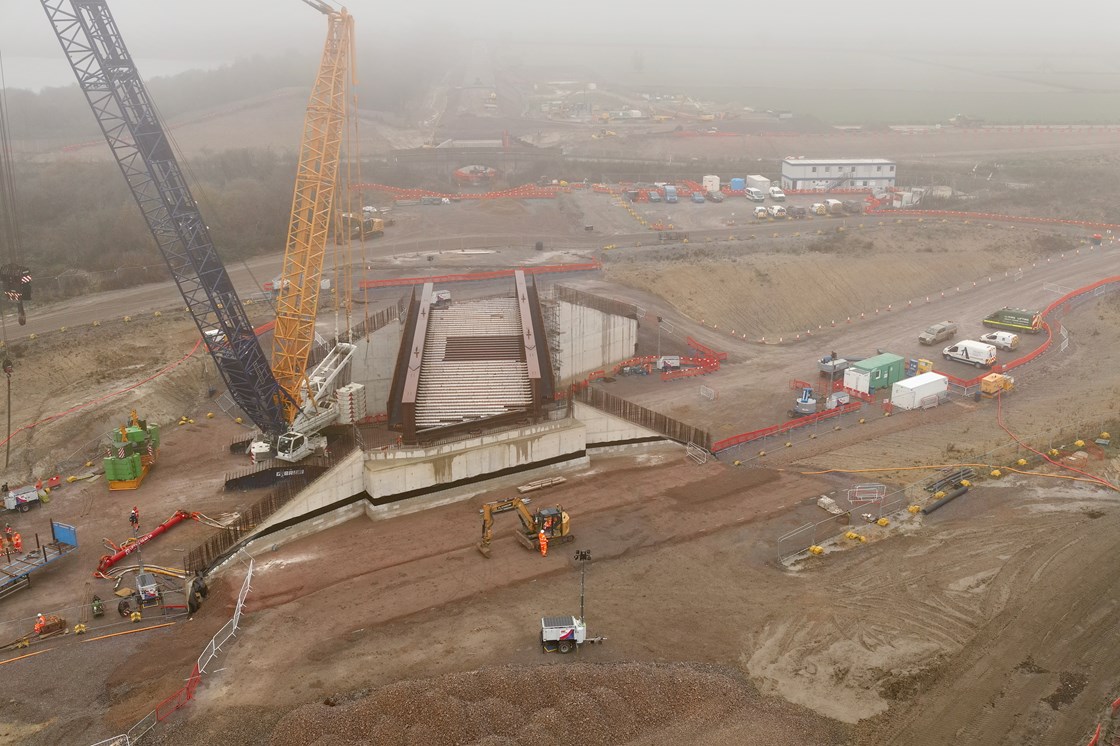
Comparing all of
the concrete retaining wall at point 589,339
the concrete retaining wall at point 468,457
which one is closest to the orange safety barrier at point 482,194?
the concrete retaining wall at point 589,339

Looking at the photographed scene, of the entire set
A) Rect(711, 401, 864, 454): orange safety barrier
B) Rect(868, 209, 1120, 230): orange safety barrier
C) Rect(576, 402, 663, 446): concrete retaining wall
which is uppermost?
Rect(868, 209, 1120, 230): orange safety barrier

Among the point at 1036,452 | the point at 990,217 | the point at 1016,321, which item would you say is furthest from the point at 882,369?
the point at 990,217

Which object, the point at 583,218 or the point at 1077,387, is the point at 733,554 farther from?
the point at 583,218

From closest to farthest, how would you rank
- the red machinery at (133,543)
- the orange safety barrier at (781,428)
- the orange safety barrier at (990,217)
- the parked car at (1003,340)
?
the red machinery at (133,543), the orange safety barrier at (781,428), the parked car at (1003,340), the orange safety barrier at (990,217)

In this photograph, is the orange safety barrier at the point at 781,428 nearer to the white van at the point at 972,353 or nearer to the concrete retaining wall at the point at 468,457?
the concrete retaining wall at the point at 468,457

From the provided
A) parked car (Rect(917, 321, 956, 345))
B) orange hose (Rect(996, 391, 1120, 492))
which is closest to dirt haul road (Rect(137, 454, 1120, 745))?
orange hose (Rect(996, 391, 1120, 492))

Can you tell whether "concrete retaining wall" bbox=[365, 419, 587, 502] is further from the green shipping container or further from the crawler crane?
the green shipping container
